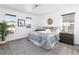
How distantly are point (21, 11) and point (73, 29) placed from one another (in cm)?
132

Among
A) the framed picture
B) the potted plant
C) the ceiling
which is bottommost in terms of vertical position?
the potted plant

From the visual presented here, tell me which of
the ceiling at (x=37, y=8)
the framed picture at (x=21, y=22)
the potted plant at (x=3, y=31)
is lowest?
the potted plant at (x=3, y=31)

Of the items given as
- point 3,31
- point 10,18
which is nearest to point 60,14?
point 10,18

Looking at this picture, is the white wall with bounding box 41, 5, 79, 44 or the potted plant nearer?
the potted plant

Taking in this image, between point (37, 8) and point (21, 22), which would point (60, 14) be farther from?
point (21, 22)

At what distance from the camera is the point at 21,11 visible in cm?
Result: 150

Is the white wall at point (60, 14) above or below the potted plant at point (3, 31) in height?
above

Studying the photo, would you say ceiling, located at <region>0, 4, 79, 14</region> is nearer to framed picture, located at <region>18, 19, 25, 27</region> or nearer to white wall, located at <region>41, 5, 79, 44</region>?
white wall, located at <region>41, 5, 79, 44</region>

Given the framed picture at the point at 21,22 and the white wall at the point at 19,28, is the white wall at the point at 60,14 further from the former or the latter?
the framed picture at the point at 21,22

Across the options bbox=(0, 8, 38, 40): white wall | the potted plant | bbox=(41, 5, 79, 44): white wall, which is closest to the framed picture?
bbox=(0, 8, 38, 40): white wall

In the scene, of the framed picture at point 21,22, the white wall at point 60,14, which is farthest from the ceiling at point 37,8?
the framed picture at point 21,22

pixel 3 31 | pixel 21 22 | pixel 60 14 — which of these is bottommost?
pixel 3 31
